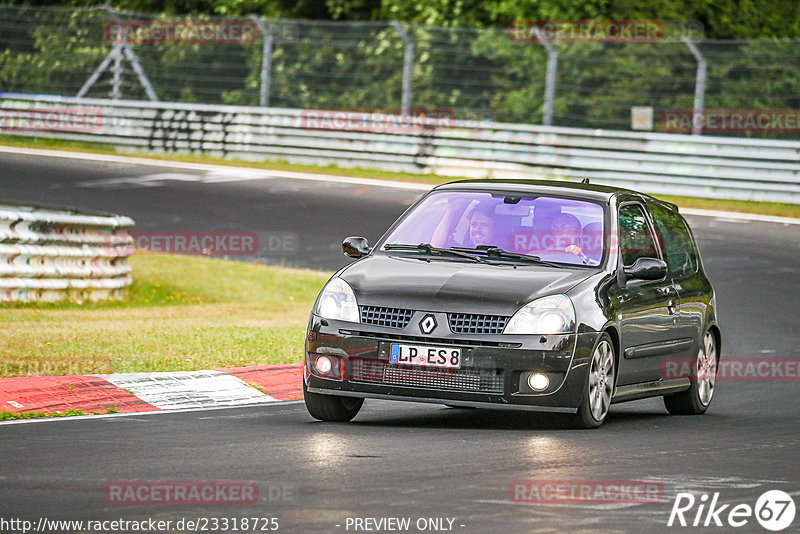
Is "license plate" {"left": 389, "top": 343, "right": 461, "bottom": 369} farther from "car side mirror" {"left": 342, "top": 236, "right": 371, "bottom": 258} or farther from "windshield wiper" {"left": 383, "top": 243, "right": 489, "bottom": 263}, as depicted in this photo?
"car side mirror" {"left": 342, "top": 236, "right": 371, "bottom": 258}

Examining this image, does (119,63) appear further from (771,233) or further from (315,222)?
(771,233)

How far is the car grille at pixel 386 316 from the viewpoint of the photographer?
30.1 ft

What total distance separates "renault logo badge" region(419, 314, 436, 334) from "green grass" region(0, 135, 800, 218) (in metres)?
17.9

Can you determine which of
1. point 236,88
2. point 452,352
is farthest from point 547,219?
point 236,88

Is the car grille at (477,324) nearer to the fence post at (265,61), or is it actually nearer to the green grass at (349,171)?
the green grass at (349,171)

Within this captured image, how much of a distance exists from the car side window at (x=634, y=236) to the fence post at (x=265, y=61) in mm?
21806

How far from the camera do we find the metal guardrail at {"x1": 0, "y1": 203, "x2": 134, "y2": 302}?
16141 millimetres

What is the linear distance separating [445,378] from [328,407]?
957mm

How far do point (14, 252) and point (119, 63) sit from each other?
18221 mm
